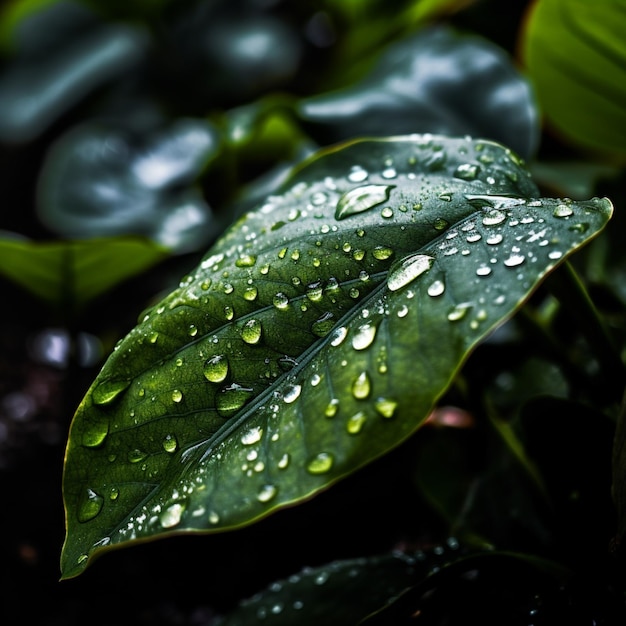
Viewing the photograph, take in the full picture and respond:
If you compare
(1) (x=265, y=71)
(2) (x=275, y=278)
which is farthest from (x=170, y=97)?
(2) (x=275, y=278)

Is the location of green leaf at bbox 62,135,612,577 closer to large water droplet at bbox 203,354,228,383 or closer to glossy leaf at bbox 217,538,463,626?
large water droplet at bbox 203,354,228,383

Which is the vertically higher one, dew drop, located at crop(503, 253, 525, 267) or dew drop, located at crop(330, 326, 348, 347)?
dew drop, located at crop(503, 253, 525, 267)

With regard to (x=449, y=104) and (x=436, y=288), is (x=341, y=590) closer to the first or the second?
(x=436, y=288)

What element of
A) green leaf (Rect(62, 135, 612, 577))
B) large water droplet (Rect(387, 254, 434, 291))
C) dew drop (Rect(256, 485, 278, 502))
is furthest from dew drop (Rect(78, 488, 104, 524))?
large water droplet (Rect(387, 254, 434, 291))

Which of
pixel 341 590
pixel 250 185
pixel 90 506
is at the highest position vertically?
pixel 90 506

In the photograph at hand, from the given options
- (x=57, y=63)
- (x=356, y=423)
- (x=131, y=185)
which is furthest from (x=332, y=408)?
(x=57, y=63)

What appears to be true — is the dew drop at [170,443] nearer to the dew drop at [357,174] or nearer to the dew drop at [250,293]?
the dew drop at [250,293]

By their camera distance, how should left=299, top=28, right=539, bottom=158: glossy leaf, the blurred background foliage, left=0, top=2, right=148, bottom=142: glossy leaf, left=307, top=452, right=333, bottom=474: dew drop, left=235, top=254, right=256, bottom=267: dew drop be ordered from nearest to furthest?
1. left=307, top=452, right=333, bottom=474: dew drop
2. left=235, top=254, right=256, bottom=267: dew drop
3. the blurred background foliage
4. left=299, top=28, right=539, bottom=158: glossy leaf
5. left=0, top=2, right=148, bottom=142: glossy leaf
